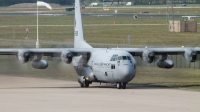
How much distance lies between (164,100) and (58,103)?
18.3ft

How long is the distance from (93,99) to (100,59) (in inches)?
241

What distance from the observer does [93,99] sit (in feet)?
107

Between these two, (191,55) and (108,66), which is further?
(191,55)

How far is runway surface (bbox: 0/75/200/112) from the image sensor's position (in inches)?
1132

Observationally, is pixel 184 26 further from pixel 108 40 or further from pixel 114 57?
pixel 114 57

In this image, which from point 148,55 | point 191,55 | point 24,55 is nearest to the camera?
point 24,55

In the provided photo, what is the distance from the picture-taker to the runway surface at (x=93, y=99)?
28.8 m

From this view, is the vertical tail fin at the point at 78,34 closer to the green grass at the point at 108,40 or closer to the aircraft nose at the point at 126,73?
the green grass at the point at 108,40

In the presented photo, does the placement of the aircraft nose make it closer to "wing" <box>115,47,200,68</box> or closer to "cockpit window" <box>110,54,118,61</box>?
"cockpit window" <box>110,54,118,61</box>

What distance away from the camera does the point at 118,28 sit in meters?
104

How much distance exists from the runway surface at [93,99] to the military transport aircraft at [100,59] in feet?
2.67

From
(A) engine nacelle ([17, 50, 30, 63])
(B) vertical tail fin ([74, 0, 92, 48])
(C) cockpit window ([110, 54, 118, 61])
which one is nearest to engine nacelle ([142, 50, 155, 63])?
(C) cockpit window ([110, 54, 118, 61])

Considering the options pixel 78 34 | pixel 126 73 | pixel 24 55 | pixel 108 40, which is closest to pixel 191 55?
pixel 126 73

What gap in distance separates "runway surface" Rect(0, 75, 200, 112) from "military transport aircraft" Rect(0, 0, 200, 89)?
0.81 meters
